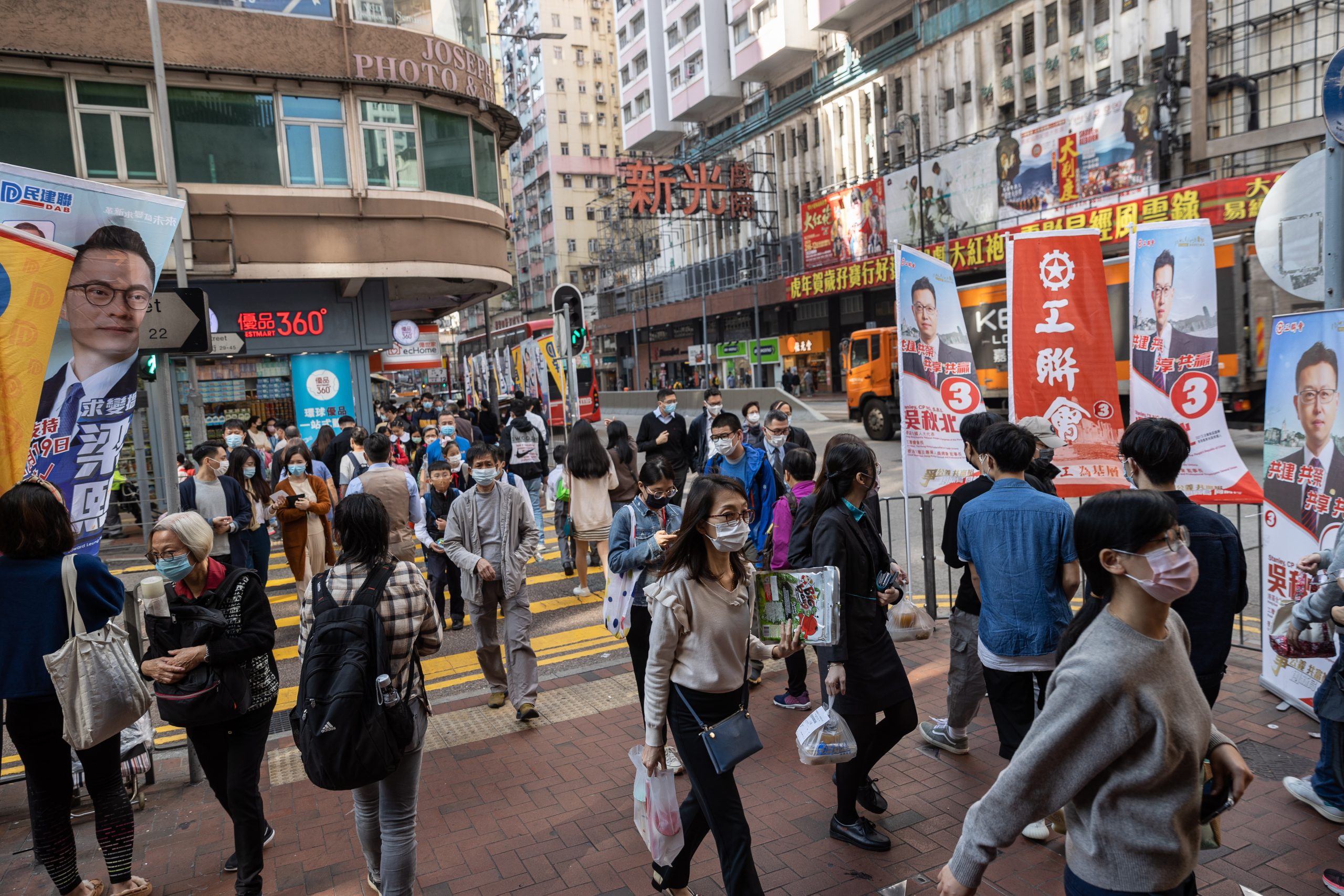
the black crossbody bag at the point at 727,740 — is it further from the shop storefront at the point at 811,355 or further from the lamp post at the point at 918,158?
the shop storefront at the point at 811,355

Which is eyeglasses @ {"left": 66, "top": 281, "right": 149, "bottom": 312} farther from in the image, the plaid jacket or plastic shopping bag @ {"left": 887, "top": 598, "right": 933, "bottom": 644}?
plastic shopping bag @ {"left": 887, "top": 598, "right": 933, "bottom": 644}

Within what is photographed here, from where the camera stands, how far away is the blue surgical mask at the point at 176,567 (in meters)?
3.61

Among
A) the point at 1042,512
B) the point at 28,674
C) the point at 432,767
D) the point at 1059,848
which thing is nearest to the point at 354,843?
the point at 432,767

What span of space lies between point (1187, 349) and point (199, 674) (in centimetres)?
662

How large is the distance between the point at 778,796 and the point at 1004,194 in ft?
107

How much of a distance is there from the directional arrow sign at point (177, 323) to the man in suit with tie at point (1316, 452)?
6.53 m

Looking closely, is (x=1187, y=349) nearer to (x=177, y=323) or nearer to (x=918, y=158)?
(x=177, y=323)

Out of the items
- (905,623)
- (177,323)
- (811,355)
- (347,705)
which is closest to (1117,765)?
(905,623)

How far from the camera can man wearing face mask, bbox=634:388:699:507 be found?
10.6 metres

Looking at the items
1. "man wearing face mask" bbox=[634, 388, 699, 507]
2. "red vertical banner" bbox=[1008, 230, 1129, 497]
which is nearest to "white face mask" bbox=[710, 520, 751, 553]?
"red vertical banner" bbox=[1008, 230, 1129, 497]

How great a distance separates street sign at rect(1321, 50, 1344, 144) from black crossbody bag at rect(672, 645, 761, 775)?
4142mm

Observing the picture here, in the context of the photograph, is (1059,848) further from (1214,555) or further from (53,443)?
(53,443)

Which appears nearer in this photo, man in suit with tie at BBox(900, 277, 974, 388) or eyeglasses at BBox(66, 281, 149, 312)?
eyeglasses at BBox(66, 281, 149, 312)

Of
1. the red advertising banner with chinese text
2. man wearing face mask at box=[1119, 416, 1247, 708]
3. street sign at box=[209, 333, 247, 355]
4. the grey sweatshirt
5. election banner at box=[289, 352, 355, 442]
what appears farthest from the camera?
the red advertising banner with chinese text
